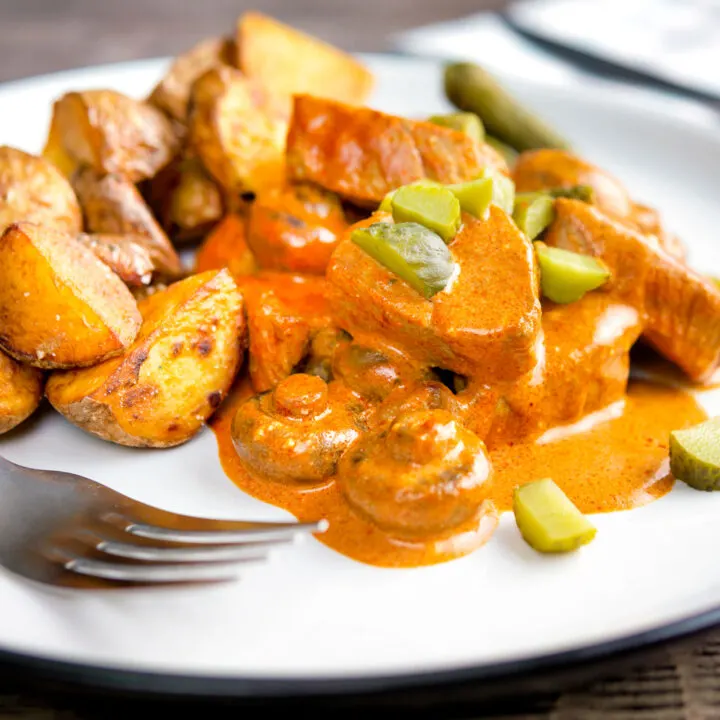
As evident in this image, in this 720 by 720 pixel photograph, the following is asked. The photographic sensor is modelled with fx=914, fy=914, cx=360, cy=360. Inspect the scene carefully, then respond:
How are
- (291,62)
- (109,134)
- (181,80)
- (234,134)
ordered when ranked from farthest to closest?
(291,62), (181,80), (234,134), (109,134)

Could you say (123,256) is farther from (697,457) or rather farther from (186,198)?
(697,457)

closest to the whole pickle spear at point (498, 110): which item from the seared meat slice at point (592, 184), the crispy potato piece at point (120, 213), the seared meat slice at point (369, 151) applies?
the seared meat slice at point (592, 184)

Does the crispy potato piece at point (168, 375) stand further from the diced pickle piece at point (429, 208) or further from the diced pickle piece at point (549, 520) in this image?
the diced pickle piece at point (549, 520)

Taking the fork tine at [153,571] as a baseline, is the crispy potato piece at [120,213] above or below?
above

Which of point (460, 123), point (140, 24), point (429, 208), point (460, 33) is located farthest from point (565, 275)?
point (140, 24)

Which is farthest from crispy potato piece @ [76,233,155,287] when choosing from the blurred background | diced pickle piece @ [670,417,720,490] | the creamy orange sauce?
the blurred background
